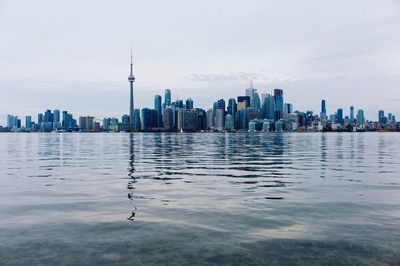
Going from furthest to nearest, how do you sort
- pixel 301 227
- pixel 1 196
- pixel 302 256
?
1. pixel 1 196
2. pixel 301 227
3. pixel 302 256

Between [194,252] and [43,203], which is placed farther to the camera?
[43,203]

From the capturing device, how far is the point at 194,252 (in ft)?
43.8

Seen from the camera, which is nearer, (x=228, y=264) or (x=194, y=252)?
(x=228, y=264)

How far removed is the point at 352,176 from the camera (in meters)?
35.8

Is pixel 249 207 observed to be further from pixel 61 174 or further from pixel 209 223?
pixel 61 174

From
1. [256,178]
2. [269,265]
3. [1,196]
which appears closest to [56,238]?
[269,265]

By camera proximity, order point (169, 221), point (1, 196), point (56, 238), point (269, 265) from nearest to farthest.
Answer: point (269, 265)
point (56, 238)
point (169, 221)
point (1, 196)

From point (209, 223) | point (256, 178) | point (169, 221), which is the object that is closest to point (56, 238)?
point (169, 221)

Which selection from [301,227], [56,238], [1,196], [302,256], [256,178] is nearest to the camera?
[302,256]

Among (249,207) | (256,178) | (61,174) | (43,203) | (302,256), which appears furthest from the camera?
(61,174)

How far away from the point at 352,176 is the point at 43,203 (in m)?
26.9

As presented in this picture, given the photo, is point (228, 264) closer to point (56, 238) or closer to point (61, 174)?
point (56, 238)

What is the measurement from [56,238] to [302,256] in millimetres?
9423

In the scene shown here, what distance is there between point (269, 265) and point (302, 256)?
147cm
